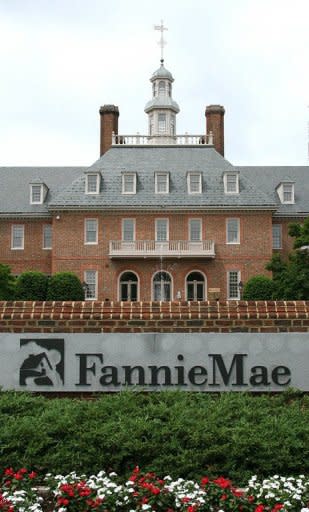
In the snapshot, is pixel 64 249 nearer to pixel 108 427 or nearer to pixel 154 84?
pixel 154 84

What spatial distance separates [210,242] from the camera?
39188 millimetres

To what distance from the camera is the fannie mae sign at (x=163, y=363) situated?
778 centimetres

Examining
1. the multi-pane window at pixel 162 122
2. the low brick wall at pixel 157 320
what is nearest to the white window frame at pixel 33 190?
the multi-pane window at pixel 162 122

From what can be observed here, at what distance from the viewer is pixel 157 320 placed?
790cm

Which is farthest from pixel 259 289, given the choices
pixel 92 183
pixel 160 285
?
pixel 92 183

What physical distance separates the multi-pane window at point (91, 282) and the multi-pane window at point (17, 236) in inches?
223

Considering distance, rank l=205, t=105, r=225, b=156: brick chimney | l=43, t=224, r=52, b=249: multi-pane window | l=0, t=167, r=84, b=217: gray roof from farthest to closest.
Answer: l=205, t=105, r=225, b=156: brick chimney → l=0, t=167, r=84, b=217: gray roof → l=43, t=224, r=52, b=249: multi-pane window

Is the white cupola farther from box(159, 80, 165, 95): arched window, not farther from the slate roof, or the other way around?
the slate roof

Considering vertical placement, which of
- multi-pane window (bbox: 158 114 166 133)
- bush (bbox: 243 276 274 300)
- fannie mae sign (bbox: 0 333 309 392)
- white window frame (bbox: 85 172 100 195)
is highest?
multi-pane window (bbox: 158 114 166 133)

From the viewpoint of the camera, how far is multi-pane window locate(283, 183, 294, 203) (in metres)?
43.4

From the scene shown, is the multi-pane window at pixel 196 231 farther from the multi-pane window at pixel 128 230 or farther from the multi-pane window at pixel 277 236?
the multi-pane window at pixel 277 236

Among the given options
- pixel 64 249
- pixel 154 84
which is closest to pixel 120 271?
pixel 64 249

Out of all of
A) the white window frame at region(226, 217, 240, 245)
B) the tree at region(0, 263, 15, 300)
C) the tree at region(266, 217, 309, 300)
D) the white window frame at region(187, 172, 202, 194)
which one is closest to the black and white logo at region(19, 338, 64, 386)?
the tree at region(266, 217, 309, 300)

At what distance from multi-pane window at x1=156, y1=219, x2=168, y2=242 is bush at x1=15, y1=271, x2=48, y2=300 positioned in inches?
328
